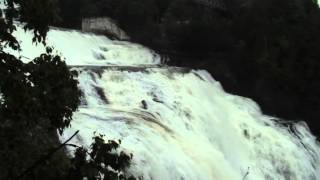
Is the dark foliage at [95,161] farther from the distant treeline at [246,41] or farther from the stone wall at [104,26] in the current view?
the stone wall at [104,26]

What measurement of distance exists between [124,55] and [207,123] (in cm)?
488

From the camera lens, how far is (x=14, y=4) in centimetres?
462

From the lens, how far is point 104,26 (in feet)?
77.9

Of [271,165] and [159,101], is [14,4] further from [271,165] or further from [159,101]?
[271,165]

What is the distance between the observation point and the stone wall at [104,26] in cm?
2323

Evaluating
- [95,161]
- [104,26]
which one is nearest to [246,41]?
[104,26]

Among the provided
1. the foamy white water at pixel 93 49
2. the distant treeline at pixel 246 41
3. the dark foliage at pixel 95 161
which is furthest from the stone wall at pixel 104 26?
the dark foliage at pixel 95 161

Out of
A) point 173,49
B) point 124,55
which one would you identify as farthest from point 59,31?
point 173,49

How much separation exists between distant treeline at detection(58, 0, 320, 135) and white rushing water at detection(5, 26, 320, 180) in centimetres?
155

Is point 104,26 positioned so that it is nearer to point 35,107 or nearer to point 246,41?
point 246,41

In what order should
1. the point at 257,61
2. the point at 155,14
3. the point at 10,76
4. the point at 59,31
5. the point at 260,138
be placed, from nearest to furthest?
the point at 10,76
the point at 260,138
the point at 59,31
the point at 257,61
the point at 155,14

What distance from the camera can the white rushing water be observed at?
11656 mm

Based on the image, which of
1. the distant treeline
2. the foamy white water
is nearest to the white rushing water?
the foamy white water

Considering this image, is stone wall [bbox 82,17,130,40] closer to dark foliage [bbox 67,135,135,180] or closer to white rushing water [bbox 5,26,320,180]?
white rushing water [bbox 5,26,320,180]
